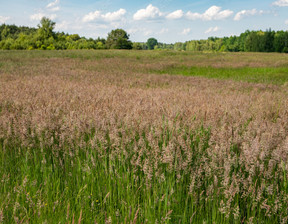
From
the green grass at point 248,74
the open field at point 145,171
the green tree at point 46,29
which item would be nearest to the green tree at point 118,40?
the green tree at point 46,29

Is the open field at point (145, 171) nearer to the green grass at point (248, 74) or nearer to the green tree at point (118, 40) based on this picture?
the green grass at point (248, 74)

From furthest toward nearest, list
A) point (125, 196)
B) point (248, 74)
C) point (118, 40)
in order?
1. point (118, 40)
2. point (248, 74)
3. point (125, 196)

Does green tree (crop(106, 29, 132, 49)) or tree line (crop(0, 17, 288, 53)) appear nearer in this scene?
tree line (crop(0, 17, 288, 53))

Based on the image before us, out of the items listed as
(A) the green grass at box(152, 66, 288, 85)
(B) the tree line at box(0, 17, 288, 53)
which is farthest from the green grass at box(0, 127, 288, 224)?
(B) the tree line at box(0, 17, 288, 53)

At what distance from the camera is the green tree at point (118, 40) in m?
80.5

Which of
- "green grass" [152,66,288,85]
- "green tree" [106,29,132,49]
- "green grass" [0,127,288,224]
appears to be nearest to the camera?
"green grass" [0,127,288,224]

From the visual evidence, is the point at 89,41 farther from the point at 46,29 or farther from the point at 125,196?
the point at 125,196

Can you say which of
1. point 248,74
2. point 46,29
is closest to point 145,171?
point 248,74

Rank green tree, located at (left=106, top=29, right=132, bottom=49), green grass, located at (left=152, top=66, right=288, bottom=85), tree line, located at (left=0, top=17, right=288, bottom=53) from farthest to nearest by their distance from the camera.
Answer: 1. green tree, located at (left=106, top=29, right=132, bottom=49)
2. tree line, located at (left=0, top=17, right=288, bottom=53)
3. green grass, located at (left=152, top=66, right=288, bottom=85)

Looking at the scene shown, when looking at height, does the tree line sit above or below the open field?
above

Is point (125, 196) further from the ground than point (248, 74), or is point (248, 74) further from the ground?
point (248, 74)

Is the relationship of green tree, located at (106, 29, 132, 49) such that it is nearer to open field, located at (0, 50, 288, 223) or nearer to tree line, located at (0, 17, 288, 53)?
tree line, located at (0, 17, 288, 53)

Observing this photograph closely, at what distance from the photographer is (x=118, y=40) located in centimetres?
7994

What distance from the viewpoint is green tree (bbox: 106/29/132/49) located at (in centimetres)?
8047
